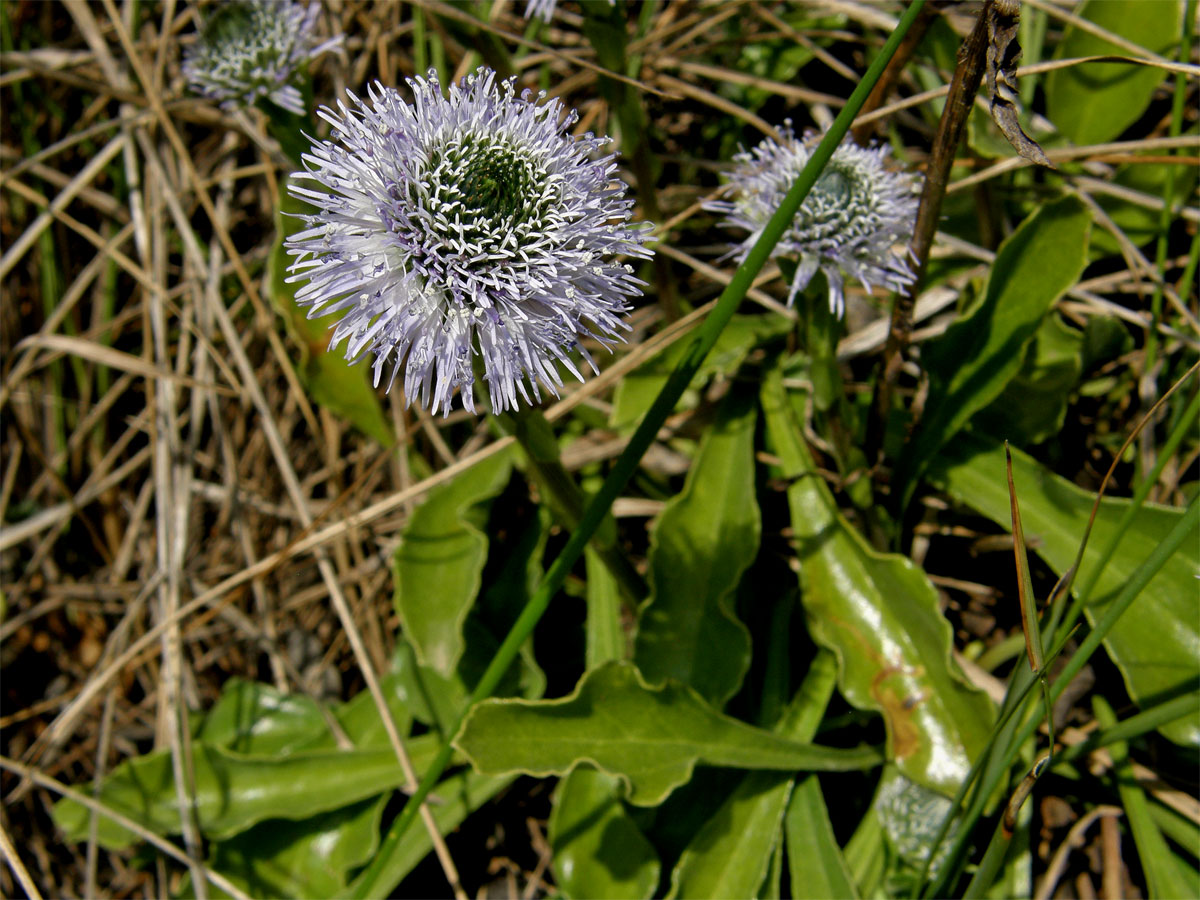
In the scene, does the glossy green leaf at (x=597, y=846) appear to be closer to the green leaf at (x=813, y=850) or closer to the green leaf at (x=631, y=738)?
the green leaf at (x=631, y=738)

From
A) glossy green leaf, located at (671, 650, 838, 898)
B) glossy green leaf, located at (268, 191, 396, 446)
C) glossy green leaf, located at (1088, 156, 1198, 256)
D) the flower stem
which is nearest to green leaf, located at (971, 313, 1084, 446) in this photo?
glossy green leaf, located at (1088, 156, 1198, 256)

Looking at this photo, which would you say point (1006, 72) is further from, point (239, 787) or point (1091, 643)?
point (239, 787)

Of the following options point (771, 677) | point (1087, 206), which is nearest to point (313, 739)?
point (771, 677)

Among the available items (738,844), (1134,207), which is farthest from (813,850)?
(1134,207)

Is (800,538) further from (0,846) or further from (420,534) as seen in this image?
(0,846)

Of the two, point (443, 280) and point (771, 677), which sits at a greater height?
point (443, 280)

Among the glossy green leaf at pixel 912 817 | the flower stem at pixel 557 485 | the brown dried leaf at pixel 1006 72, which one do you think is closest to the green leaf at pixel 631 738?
the glossy green leaf at pixel 912 817

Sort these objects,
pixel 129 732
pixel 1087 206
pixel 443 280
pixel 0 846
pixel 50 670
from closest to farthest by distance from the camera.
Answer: pixel 443 280 → pixel 0 846 → pixel 1087 206 → pixel 129 732 → pixel 50 670
